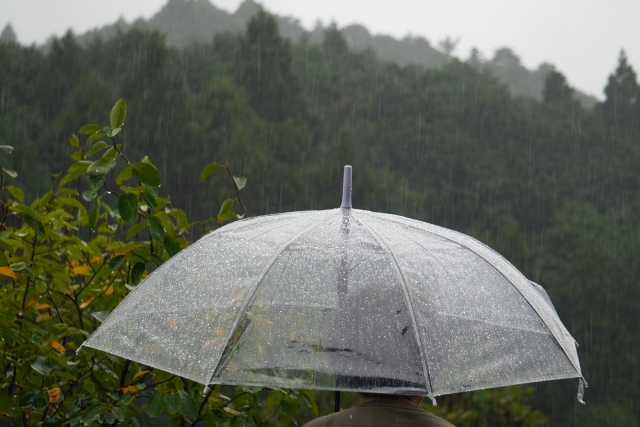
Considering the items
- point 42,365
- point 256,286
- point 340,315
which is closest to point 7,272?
point 42,365

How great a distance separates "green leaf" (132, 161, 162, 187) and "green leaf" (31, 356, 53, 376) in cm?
55

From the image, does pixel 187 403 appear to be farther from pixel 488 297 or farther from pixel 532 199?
pixel 532 199

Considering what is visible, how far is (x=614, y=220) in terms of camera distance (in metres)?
25.7

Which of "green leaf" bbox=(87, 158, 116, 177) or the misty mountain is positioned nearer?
"green leaf" bbox=(87, 158, 116, 177)

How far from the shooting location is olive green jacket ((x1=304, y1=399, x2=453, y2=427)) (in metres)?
1.33

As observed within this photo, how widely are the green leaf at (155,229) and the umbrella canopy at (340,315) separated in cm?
35

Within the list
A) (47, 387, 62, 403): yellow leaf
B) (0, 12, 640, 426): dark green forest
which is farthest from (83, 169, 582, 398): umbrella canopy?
(0, 12, 640, 426): dark green forest

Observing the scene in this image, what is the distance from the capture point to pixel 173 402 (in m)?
1.73

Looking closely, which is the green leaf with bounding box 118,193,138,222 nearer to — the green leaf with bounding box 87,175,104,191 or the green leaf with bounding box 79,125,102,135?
the green leaf with bounding box 87,175,104,191

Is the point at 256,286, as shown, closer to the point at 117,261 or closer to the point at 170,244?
the point at 170,244

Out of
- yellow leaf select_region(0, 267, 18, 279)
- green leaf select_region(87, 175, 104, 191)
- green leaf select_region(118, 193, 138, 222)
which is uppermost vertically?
green leaf select_region(87, 175, 104, 191)

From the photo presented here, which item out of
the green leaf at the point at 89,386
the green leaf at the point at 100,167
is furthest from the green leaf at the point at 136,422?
the green leaf at the point at 100,167

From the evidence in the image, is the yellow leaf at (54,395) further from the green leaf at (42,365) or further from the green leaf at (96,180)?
the green leaf at (96,180)

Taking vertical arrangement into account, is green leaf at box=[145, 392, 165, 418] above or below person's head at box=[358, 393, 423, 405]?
below
